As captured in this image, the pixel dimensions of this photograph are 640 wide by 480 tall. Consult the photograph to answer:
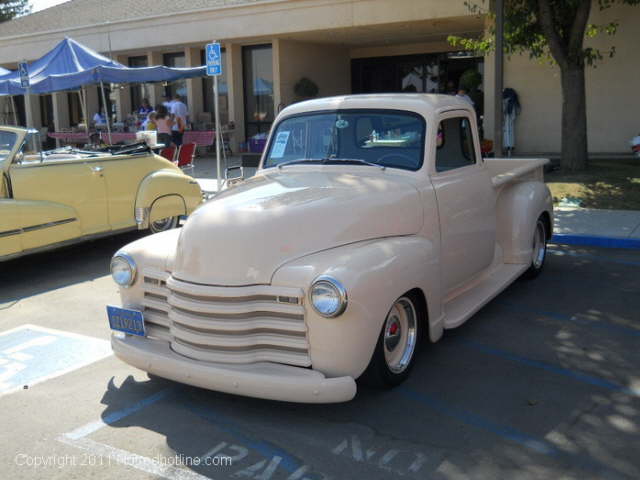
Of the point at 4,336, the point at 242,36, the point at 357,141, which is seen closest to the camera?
the point at 357,141

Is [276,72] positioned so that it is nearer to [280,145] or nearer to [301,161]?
[280,145]

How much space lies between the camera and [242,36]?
19.7 meters

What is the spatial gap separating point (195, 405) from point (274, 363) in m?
0.74

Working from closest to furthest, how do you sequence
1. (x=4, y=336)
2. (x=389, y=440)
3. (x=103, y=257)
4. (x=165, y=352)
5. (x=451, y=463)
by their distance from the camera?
(x=451, y=463), (x=389, y=440), (x=165, y=352), (x=4, y=336), (x=103, y=257)

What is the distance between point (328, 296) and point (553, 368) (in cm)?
198

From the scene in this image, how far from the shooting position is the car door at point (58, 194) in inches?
301

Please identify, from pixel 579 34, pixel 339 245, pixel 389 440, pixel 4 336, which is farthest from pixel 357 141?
pixel 579 34

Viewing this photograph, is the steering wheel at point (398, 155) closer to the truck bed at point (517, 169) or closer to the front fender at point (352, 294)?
the front fender at point (352, 294)

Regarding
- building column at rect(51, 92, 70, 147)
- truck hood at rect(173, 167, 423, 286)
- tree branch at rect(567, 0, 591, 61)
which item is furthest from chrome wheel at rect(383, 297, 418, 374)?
building column at rect(51, 92, 70, 147)

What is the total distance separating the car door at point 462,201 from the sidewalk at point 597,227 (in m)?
3.14

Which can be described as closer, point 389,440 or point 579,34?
point 389,440

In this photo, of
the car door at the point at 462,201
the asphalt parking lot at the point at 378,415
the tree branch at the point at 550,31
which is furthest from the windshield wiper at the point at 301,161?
the tree branch at the point at 550,31

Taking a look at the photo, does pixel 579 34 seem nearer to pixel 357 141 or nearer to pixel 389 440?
pixel 357 141

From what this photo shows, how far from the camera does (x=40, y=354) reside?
5.40 meters
